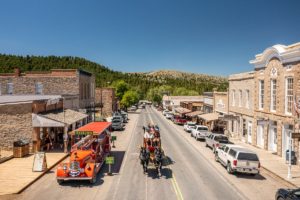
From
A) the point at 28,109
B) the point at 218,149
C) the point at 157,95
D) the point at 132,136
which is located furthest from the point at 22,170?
the point at 157,95

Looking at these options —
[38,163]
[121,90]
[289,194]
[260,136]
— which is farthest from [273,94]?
[121,90]

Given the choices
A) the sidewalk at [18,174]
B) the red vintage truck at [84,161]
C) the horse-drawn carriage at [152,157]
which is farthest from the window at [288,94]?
the sidewalk at [18,174]

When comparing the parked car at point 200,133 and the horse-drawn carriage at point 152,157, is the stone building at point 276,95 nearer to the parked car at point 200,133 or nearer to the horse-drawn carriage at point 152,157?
the parked car at point 200,133

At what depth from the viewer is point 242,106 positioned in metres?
39.4

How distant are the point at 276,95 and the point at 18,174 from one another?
2299cm

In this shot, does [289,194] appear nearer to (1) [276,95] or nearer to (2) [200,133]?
(1) [276,95]

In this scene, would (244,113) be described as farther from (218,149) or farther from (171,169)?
(171,169)

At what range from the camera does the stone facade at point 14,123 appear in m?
26.2

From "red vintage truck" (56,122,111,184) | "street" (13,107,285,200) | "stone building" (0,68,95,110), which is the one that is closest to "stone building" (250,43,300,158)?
"street" (13,107,285,200)

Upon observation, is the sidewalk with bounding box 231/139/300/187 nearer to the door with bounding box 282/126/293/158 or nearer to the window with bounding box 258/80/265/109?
the door with bounding box 282/126/293/158

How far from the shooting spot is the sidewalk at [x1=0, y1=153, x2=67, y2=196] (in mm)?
16938

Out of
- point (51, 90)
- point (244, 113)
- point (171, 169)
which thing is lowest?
point (171, 169)

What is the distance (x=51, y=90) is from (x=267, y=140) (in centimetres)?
2944

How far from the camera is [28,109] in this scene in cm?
2675
